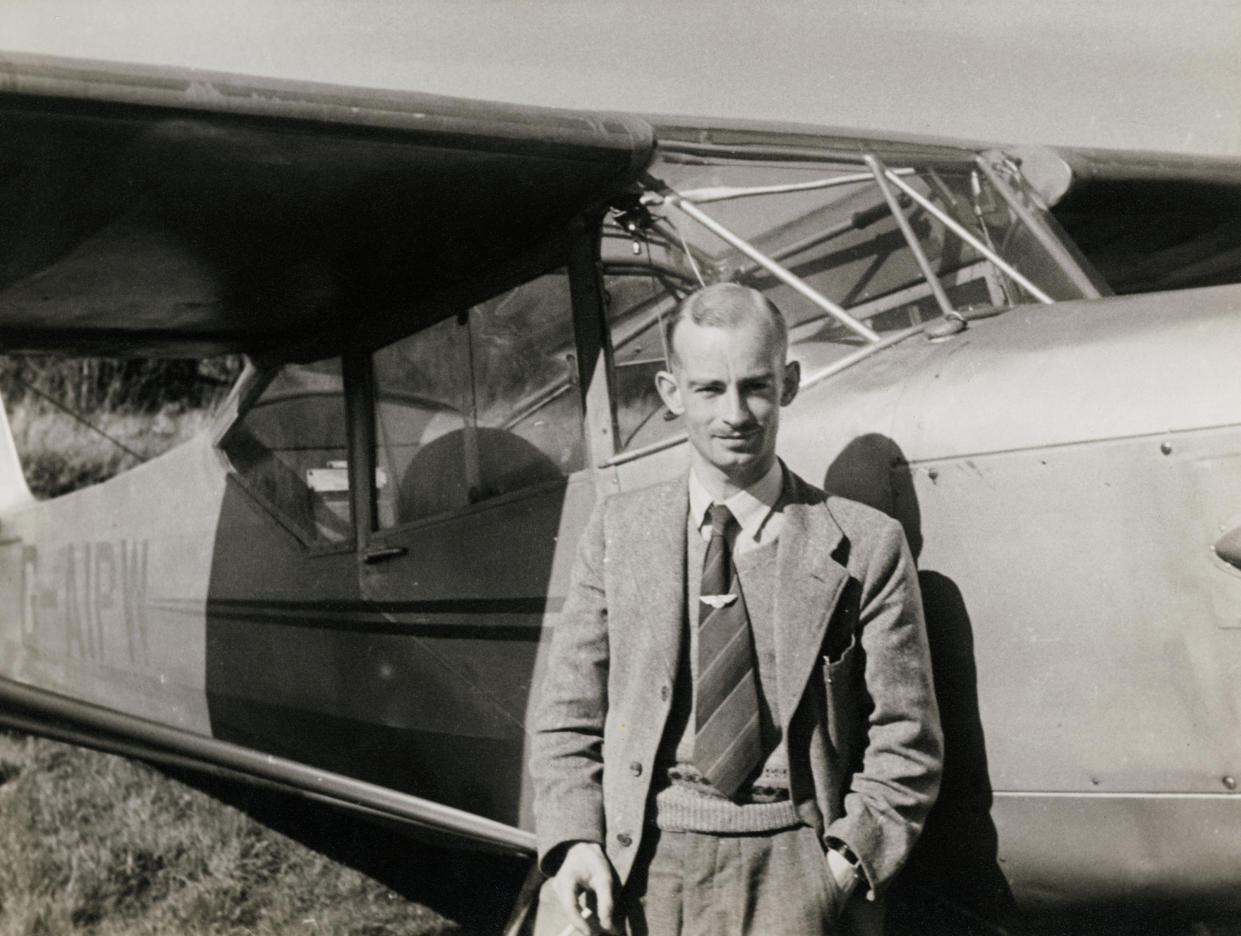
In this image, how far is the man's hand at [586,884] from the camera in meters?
2.01

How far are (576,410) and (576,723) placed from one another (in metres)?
1.48

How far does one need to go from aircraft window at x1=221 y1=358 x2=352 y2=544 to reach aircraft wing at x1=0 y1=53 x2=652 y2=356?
40 centimetres

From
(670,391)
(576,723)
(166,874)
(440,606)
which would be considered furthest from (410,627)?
(166,874)

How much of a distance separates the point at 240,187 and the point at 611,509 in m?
1.58

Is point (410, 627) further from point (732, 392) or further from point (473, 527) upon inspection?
point (732, 392)

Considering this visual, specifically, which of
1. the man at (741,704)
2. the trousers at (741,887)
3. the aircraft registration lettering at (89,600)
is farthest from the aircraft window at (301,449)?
the trousers at (741,887)

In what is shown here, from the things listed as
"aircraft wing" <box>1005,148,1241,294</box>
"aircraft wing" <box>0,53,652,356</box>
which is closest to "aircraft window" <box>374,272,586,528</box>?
"aircraft wing" <box>0,53,652,356</box>

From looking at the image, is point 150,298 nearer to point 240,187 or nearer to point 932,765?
point 240,187

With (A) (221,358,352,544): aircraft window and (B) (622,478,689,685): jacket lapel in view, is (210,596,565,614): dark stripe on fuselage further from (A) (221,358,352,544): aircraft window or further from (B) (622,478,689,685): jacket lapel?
(B) (622,478,689,685): jacket lapel

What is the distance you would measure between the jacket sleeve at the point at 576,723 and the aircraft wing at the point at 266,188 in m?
1.35

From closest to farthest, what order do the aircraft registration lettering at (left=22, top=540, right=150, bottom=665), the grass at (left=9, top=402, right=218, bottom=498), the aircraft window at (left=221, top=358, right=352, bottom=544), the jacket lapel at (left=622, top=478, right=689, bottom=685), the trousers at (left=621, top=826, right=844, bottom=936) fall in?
the trousers at (left=621, top=826, right=844, bottom=936), the jacket lapel at (left=622, top=478, right=689, bottom=685), the aircraft window at (left=221, top=358, right=352, bottom=544), the aircraft registration lettering at (left=22, top=540, right=150, bottom=665), the grass at (left=9, top=402, right=218, bottom=498)

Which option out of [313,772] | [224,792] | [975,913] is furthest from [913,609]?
[224,792]

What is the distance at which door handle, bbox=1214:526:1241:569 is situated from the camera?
2078mm

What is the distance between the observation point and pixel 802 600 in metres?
1.99
